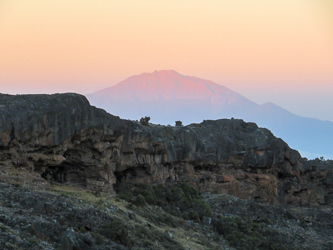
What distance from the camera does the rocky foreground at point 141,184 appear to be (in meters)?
32.0

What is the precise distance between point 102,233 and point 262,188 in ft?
110

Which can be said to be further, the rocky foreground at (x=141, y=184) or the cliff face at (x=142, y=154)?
the cliff face at (x=142, y=154)

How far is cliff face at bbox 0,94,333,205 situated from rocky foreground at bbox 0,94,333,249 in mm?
91

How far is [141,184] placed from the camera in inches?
2029

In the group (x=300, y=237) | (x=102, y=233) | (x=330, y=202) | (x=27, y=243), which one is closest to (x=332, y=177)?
(x=330, y=202)

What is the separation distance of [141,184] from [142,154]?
2644 millimetres

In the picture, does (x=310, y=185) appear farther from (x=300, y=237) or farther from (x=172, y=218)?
(x=172, y=218)

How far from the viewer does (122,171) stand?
168 feet

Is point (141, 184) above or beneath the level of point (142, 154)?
beneath

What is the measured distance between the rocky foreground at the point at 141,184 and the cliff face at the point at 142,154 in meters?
0.09

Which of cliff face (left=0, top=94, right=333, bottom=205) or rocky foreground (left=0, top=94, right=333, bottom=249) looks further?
cliff face (left=0, top=94, right=333, bottom=205)

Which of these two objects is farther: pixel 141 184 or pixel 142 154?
pixel 142 154

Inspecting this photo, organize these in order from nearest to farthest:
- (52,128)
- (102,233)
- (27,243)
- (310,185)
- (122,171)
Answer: (27,243), (102,233), (52,128), (122,171), (310,185)

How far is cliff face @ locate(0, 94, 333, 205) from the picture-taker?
135 feet
